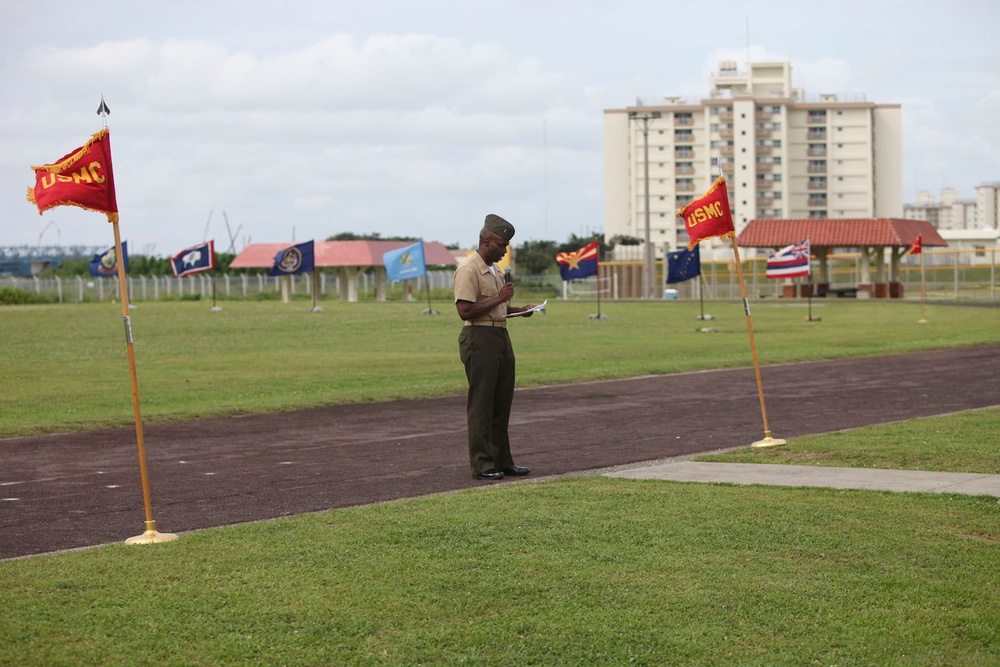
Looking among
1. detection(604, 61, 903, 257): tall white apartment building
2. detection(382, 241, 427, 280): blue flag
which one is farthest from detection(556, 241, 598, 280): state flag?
detection(604, 61, 903, 257): tall white apartment building

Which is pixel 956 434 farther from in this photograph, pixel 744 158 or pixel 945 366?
pixel 744 158

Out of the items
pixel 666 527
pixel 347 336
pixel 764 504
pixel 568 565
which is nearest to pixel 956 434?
pixel 764 504

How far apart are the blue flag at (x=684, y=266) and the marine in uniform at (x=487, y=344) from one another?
1539 inches

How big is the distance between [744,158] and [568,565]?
135m

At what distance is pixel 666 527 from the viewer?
840 cm

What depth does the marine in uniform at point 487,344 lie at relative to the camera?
1136cm

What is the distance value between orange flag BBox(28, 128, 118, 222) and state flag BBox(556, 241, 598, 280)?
41.3 metres

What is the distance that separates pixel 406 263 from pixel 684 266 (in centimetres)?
1405

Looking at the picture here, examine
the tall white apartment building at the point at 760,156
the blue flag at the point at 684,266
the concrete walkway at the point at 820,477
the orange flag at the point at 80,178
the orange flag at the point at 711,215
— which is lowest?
the concrete walkway at the point at 820,477

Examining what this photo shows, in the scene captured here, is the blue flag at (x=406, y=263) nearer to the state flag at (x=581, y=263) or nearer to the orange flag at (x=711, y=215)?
the state flag at (x=581, y=263)

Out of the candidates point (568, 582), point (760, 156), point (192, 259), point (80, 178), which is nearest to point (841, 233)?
point (192, 259)

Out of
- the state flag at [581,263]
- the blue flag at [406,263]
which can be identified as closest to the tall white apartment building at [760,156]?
the blue flag at [406,263]

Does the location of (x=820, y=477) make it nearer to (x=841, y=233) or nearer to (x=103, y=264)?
(x=103, y=264)

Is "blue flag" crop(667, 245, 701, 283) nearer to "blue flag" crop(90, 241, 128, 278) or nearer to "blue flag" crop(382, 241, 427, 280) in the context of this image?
"blue flag" crop(382, 241, 427, 280)
